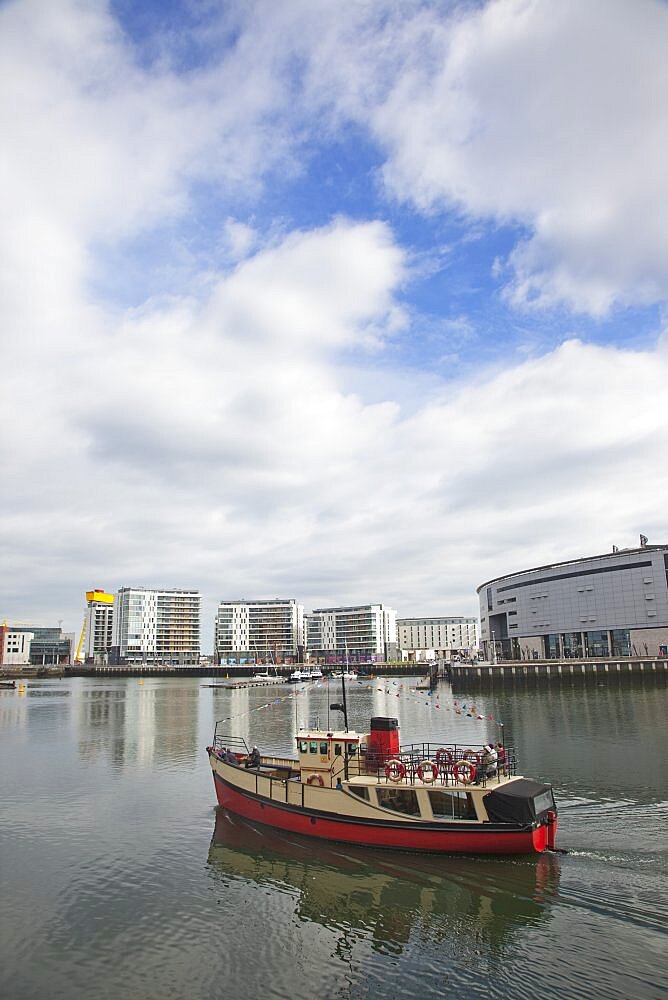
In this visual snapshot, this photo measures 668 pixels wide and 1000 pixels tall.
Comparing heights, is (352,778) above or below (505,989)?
above

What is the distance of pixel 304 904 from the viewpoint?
1903cm

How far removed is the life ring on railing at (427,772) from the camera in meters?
23.2

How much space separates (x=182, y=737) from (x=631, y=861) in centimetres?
4119

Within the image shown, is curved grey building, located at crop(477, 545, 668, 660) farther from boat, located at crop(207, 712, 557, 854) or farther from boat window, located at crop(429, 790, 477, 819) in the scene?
boat window, located at crop(429, 790, 477, 819)

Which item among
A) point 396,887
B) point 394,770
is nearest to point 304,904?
point 396,887

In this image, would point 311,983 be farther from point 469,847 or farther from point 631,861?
point 631,861

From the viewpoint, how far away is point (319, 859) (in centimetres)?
2253

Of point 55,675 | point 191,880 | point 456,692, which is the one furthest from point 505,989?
point 55,675

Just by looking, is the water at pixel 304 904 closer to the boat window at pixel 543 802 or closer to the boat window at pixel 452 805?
the boat window at pixel 452 805

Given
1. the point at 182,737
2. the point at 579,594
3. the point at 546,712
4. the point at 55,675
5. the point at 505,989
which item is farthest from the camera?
the point at 55,675

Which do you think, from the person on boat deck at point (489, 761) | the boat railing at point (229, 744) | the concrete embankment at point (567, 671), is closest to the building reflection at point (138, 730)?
the boat railing at point (229, 744)

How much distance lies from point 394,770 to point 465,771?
2615 mm

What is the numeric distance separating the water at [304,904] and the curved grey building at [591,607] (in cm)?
9173

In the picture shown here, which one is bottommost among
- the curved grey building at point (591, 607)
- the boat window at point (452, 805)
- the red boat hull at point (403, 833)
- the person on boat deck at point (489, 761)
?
the red boat hull at point (403, 833)
